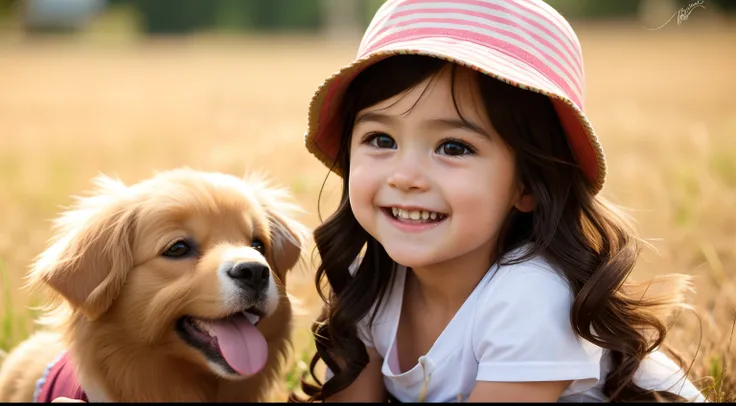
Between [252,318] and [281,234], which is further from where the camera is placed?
[281,234]

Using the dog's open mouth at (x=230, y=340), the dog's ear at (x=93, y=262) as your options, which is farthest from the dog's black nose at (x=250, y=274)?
the dog's ear at (x=93, y=262)

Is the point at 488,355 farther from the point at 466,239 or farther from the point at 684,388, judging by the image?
the point at 684,388

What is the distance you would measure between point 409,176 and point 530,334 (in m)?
0.60

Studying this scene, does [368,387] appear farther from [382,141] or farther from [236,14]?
[236,14]

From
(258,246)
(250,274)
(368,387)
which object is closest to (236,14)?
(258,246)

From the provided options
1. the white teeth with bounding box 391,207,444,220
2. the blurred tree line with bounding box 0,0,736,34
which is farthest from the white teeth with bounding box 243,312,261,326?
the blurred tree line with bounding box 0,0,736,34

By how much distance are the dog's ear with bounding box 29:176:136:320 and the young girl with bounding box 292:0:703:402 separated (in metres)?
0.76

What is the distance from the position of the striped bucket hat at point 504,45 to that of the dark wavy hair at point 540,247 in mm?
77

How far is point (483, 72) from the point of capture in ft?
8.07

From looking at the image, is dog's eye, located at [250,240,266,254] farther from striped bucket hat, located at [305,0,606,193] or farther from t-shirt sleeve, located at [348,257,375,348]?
striped bucket hat, located at [305,0,606,193]

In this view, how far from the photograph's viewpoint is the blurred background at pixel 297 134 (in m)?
4.02

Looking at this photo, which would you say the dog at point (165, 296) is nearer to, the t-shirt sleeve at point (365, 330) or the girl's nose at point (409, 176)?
the t-shirt sleeve at point (365, 330)

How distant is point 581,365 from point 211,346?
120 centimetres

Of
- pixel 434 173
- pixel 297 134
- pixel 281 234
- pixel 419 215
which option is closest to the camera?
pixel 434 173
